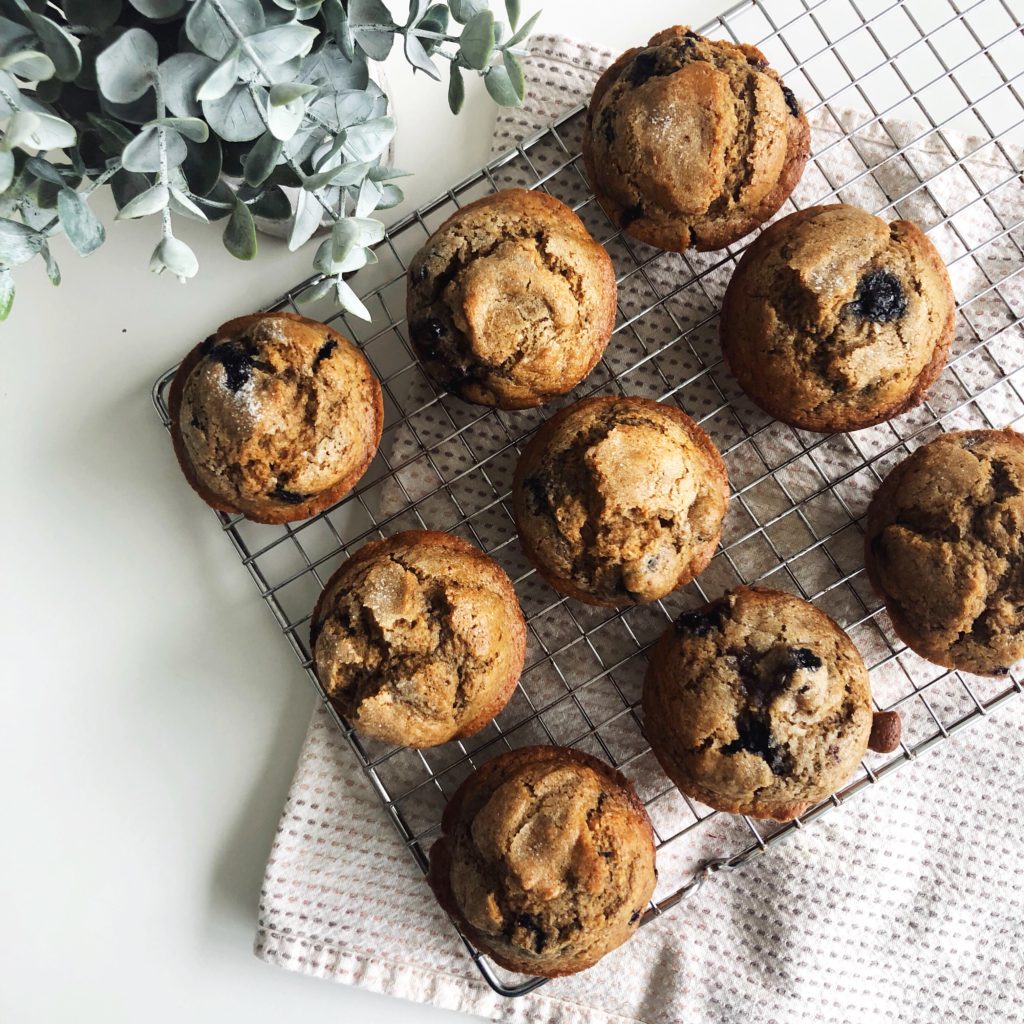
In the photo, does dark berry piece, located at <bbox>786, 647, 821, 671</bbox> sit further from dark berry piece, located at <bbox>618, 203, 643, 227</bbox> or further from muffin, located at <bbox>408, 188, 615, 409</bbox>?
dark berry piece, located at <bbox>618, 203, 643, 227</bbox>

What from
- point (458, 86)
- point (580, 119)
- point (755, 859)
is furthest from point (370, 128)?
point (755, 859)

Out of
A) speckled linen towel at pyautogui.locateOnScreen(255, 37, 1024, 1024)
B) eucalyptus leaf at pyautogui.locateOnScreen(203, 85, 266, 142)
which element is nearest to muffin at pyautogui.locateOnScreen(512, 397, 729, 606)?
speckled linen towel at pyautogui.locateOnScreen(255, 37, 1024, 1024)

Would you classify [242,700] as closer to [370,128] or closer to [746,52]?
[370,128]

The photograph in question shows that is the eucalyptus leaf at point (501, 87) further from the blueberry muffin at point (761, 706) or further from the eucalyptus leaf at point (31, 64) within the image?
the blueberry muffin at point (761, 706)

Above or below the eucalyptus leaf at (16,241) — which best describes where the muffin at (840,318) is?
below

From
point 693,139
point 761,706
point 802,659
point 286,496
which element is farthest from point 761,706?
point 693,139

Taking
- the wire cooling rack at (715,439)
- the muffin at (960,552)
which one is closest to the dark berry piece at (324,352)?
the wire cooling rack at (715,439)
